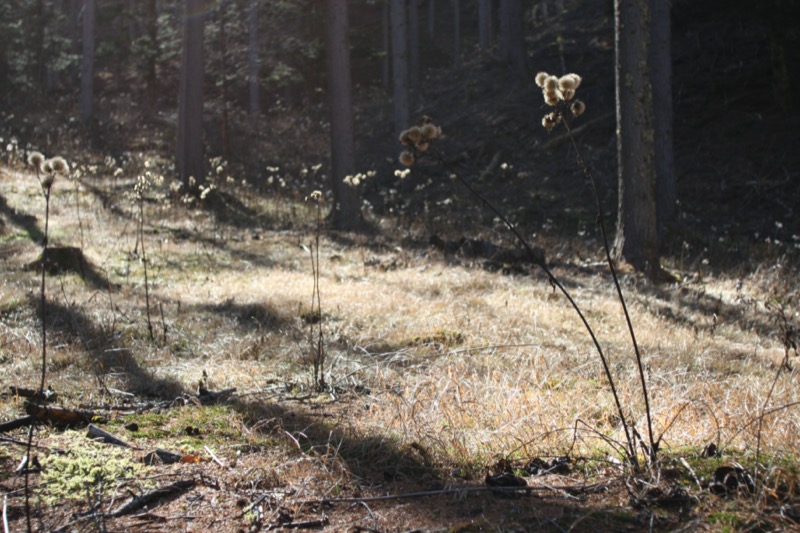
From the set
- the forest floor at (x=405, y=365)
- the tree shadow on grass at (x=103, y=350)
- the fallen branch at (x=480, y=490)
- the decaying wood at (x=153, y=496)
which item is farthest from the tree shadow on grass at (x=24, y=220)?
the fallen branch at (x=480, y=490)

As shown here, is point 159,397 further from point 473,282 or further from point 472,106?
point 472,106

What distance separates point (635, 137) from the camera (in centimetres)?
947

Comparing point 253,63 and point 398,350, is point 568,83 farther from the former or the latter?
point 253,63

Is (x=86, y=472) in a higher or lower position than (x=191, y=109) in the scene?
lower

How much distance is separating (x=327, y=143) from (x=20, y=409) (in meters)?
23.1

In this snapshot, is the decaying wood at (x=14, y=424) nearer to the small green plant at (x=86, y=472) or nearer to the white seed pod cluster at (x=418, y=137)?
the small green plant at (x=86, y=472)

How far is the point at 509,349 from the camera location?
547 centimetres

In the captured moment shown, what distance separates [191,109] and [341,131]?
4824 mm

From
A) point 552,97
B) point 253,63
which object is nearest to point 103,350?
point 552,97

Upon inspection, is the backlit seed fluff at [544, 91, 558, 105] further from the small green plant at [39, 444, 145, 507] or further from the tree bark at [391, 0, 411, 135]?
the tree bark at [391, 0, 411, 135]

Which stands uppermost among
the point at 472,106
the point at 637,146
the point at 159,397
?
the point at 472,106

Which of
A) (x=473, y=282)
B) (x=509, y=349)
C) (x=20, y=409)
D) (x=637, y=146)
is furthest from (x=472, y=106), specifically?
(x=20, y=409)

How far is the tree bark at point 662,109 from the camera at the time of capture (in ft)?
43.3

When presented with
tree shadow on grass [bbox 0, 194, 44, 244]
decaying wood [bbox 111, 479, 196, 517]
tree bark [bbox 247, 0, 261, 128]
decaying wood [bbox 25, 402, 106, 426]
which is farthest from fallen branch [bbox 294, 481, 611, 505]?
tree bark [bbox 247, 0, 261, 128]
